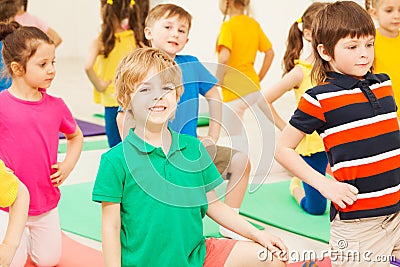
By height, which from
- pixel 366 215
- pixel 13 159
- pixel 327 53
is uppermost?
pixel 327 53

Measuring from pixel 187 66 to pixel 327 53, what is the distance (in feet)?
3.50

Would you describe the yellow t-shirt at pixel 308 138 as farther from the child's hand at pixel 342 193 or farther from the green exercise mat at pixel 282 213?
the child's hand at pixel 342 193

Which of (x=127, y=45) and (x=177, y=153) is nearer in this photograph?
(x=177, y=153)

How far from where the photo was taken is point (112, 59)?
458 centimetres

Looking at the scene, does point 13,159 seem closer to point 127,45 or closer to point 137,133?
point 137,133

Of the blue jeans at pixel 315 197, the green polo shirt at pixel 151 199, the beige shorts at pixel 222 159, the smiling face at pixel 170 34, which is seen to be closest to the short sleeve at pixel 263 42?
the blue jeans at pixel 315 197

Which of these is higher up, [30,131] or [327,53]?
[327,53]

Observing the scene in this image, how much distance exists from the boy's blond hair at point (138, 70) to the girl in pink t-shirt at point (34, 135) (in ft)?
2.61

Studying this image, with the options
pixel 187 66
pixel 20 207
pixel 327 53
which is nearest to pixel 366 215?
pixel 327 53

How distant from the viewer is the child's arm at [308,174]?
2.29m

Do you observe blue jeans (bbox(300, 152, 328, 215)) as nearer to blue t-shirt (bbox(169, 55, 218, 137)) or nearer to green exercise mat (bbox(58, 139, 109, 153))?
blue t-shirt (bbox(169, 55, 218, 137))

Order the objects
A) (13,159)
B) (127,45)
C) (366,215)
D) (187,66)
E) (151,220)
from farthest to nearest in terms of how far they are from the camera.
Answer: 1. (127,45)
2. (187,66)
3. (13,159)
4. (366,215)
5. (151,220)

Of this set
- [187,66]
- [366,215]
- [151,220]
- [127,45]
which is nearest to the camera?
[151,220]

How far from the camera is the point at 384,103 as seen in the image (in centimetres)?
235
